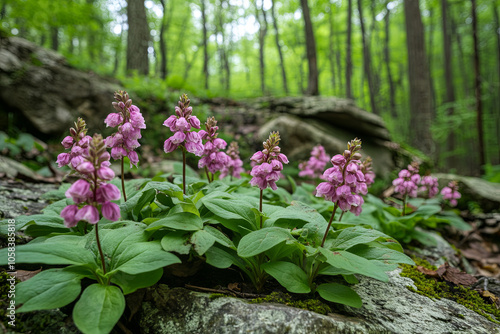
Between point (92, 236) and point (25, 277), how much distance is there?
425 mm

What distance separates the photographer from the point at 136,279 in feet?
5.52

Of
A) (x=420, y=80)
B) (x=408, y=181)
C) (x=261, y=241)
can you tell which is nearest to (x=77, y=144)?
(x=261, y=241)

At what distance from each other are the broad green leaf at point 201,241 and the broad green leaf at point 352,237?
895mm

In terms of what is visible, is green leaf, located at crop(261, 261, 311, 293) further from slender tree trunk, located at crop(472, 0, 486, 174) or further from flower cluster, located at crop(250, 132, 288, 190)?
slender tree trunk, located at crop(472, 0, 486, 174)

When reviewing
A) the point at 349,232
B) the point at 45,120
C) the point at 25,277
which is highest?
the point at 45,120

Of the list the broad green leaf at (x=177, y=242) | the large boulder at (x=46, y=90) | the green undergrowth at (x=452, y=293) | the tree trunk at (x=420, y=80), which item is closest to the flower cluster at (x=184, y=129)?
the broad green leaf at (x=177, y=242)

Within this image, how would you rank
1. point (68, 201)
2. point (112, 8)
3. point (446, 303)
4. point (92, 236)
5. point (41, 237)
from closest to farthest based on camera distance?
point (92, 236), point (41, 237), point (446, 303), point (68, 201), point (112, 8)

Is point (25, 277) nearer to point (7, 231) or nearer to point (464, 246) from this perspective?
point (7, 231)

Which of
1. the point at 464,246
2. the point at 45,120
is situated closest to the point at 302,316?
the point at 464,246

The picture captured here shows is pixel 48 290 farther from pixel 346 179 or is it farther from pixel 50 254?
pixel 346 179

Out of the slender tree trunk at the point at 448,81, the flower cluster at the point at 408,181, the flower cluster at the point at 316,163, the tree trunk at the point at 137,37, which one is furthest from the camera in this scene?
the slender tree trunk at the point at 448,81

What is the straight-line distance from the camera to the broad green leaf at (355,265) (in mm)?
1629

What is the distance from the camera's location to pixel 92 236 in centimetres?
190

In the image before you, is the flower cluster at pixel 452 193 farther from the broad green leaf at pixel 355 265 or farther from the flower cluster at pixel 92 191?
the flower cluster at pixel 92 191
